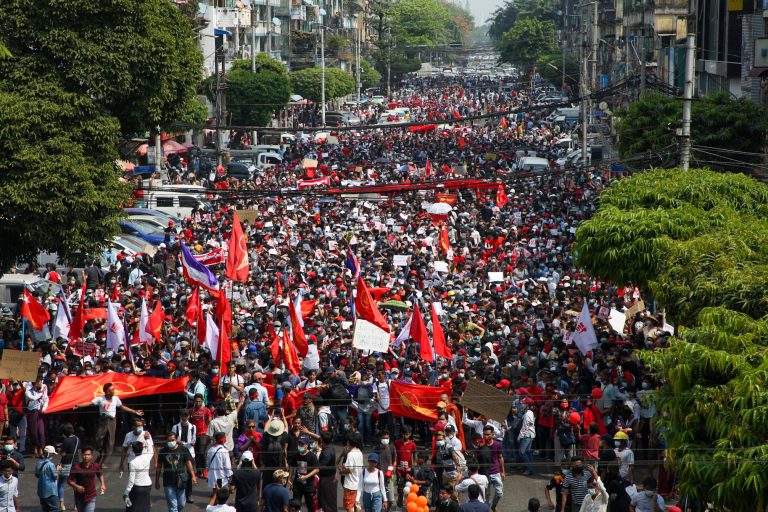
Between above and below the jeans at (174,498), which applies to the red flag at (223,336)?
above

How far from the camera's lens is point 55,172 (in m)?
20.9

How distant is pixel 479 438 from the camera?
14523mm

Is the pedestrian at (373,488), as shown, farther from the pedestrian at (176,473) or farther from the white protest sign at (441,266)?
the white protest sign at (441,266)

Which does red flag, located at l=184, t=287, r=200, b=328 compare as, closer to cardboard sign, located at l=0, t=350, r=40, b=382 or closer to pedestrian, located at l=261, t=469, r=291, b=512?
cardboard sign, located at l=0, t=350, r=40, b=382

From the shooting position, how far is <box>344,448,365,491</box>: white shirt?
44.3 feet

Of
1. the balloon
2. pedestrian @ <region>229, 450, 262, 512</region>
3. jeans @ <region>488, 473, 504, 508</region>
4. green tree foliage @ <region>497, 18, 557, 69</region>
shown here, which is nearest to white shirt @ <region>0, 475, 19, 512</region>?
pedestrian @ <region>229, 450, 262, 512</region>

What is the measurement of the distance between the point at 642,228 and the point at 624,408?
3.39 m

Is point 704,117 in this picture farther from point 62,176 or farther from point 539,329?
point 62,176

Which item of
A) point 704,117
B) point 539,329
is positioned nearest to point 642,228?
point 539,329

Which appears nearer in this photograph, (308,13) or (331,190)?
(331,190)

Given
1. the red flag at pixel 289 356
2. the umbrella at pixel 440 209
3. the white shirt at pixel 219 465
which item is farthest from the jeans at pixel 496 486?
the umbrella at pixel 440 209

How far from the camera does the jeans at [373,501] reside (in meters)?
13.4

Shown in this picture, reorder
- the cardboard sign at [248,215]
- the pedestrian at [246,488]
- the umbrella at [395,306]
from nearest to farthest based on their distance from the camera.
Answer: the pedestrian at [246,488] < the umbrella at [395,306] < the cardboard sign at [248,215]

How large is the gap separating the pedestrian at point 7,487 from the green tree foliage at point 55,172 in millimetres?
8356
